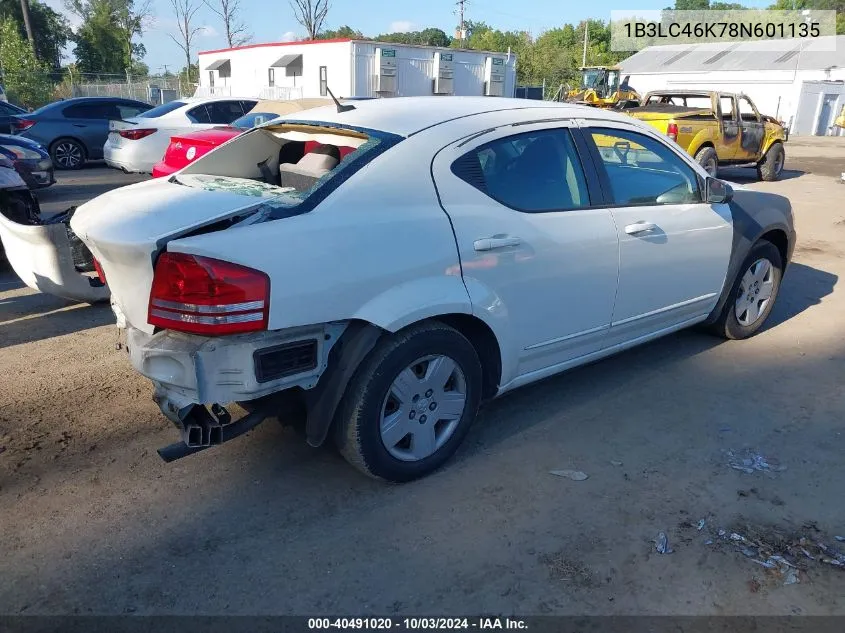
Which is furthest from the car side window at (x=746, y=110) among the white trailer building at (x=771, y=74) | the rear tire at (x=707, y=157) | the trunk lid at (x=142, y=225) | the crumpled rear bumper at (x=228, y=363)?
the white trailer building at (x=771, y=74)

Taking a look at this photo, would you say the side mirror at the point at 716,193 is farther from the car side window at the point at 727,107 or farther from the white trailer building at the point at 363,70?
the white trailer building at the point at 363,70

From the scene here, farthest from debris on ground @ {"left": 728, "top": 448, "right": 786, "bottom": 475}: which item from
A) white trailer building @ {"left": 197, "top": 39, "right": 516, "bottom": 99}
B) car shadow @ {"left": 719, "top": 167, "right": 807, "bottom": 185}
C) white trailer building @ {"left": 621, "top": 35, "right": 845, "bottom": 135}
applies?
white trailer building @ {"left": 621, "top": 35, "right": 845, "bottom": 135}

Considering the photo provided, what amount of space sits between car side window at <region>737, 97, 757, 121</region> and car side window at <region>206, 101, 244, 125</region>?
1016 cm

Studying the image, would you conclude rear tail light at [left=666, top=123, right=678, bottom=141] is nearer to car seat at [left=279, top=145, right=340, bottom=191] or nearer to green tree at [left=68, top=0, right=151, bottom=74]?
car seat at [left=279, top=145, right=340, bottom=191]

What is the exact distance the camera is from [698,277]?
Result: 4.46 meters

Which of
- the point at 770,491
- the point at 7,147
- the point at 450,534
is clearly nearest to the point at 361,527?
the point at 450,534

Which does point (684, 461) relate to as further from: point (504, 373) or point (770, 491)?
point (504, 373)

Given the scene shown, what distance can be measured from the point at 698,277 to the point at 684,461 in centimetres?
144

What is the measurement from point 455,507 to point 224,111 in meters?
11.9

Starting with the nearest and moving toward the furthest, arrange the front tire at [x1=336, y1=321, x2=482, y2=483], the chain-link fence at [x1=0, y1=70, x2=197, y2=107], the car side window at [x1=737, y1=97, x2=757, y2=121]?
the front tire at [x1=336, y1=321, x2=482, y2=483] → the car side window at [x1=737, y1=97, x2=757, y2=121] → the chain-link fence at [x1=0, y1=70, x2=197, y2=107]

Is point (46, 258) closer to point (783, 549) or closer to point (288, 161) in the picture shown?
point (288, 161)

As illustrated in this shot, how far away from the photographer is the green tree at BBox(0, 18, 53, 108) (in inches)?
1109

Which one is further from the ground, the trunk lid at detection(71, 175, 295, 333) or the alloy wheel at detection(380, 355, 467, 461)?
the trunk lid at detection(71, 175, 295, 333)

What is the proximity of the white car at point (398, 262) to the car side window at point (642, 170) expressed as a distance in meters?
0.01
